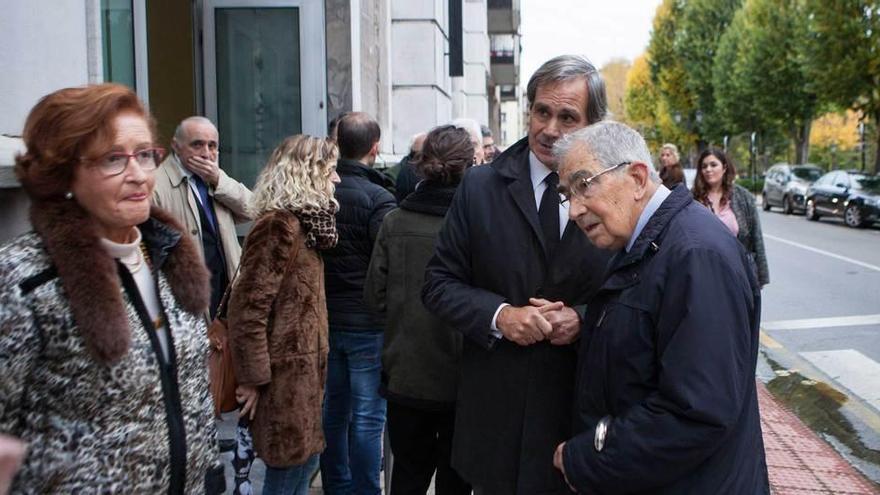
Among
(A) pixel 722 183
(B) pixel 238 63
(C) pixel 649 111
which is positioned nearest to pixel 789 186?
(A) pixel 722 183

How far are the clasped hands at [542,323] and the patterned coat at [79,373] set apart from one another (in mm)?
983

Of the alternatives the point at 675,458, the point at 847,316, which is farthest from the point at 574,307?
the point at 847,316

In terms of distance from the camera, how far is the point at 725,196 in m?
7.36

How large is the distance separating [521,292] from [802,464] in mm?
3515

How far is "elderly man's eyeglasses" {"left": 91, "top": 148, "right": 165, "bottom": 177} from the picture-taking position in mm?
2084

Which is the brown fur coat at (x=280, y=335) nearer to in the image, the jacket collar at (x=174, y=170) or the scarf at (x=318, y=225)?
the scarf at (x=318, y=225)

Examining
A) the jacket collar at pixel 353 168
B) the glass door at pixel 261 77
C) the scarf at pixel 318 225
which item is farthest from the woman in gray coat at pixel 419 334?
the glass door at pixel 261 77

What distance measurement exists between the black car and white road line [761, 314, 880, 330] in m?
13.3

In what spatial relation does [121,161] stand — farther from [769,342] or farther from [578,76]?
[769,342]

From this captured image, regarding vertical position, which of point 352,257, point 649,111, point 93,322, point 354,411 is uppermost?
point 649,111

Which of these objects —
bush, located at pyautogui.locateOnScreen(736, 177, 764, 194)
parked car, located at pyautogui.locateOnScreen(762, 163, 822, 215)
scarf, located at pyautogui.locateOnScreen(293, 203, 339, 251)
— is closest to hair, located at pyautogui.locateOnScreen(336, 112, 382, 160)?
scarf, located at pyautogui.locateOnScreen(293, 203, 339, 251)

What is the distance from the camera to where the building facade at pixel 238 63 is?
3.48m

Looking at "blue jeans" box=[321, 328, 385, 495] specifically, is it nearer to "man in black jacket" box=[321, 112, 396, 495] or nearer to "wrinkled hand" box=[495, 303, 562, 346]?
"man in black jacket" box=[321, 112, 396, 495]

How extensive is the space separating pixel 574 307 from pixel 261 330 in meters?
1.38
